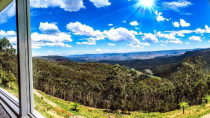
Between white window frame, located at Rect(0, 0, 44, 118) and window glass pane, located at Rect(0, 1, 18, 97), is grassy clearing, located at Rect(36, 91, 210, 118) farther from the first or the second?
white window frame, located at Rect(0, 0, 44, 118)

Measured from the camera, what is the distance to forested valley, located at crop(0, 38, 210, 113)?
Result: 1071mm

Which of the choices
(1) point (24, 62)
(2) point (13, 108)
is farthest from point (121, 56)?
(2) point (13, 108)

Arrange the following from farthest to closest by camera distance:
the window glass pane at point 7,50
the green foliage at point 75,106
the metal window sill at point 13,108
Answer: the green foliage at point 75,106 → the window glass pane at point 7,50 → the metal window sill at point 13,108

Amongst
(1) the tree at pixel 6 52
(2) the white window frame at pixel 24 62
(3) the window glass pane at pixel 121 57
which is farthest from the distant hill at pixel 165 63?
(1) the tree at pixel 6 52

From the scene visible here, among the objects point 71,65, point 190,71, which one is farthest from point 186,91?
point 71,65

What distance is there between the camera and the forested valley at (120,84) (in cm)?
107

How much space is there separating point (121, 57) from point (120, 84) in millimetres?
441

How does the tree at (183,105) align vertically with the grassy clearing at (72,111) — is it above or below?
above

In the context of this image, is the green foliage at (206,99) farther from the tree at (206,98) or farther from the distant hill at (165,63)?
the distant hill at (165,63)

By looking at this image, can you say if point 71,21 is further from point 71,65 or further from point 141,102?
point 141,102

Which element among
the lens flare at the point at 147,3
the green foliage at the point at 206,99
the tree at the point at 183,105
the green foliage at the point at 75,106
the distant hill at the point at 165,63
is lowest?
the green foliage at the point at 75,106

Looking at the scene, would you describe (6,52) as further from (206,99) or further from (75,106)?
(206,99)

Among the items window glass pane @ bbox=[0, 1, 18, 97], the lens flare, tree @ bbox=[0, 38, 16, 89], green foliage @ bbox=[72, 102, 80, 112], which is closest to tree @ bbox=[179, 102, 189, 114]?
the lens flare

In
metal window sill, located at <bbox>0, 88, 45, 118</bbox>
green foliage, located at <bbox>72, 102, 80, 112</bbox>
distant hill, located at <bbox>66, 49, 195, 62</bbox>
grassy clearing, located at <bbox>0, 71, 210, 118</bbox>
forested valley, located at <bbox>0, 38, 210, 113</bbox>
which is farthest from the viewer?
green foliage, located at <bbox>72, 102, 80, 112</bbox>
